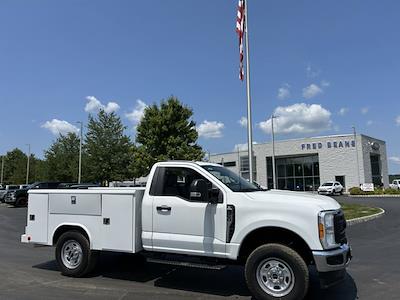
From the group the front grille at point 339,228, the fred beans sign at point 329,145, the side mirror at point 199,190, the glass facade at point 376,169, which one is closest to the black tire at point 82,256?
the side mirror at point 199,190

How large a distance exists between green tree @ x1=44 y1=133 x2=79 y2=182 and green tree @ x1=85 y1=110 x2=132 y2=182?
5688mm

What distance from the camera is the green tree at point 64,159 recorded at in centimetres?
5188

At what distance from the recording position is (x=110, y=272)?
342 inches

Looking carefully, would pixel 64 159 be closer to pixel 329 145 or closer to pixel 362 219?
pixel 329 145

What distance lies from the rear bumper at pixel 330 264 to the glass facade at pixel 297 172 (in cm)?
5149

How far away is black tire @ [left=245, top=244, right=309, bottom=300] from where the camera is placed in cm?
618

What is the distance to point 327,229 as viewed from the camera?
20.4ft

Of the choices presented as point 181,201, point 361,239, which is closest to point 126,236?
point 181,201

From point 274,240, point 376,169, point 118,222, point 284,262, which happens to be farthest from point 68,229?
point 376,169

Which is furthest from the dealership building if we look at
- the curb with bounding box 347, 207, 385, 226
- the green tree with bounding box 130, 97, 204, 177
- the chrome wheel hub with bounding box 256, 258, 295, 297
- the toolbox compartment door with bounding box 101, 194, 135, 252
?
the chrome wheel hub with bounding box 256, 258, 295, 297

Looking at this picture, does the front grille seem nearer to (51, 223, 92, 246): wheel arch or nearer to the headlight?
the headlight

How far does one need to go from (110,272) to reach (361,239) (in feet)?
27.1

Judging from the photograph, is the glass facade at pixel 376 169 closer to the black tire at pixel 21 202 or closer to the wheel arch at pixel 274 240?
the black tire at pixel 21 202

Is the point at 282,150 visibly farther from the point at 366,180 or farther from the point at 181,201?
the point at 181,201
